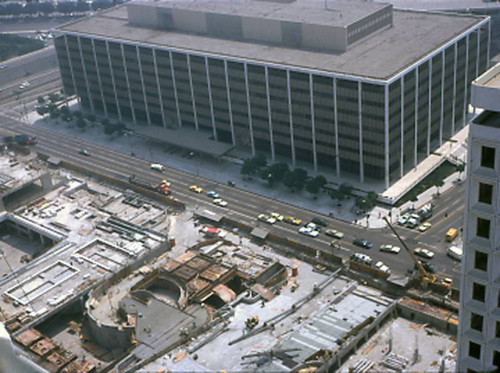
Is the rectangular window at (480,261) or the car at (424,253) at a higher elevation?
the rectangular window at (480,261)

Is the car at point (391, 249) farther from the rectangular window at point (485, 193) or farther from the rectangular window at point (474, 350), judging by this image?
the rectangular window at point (485, 193)

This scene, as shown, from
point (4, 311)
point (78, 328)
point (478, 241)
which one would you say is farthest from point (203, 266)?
point (478, 241)

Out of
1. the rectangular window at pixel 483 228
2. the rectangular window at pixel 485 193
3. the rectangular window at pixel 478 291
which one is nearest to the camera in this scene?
the rectangular window at pixel 485 193

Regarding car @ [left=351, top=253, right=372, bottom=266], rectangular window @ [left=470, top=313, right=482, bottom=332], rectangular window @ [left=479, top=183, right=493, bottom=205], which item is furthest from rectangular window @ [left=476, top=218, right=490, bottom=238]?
car @ [left=351, top=253, right=372, bottom=266]

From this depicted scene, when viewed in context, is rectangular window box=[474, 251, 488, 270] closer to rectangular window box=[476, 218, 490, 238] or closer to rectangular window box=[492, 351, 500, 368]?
rectangular window box=[476, 218, 490, 238]

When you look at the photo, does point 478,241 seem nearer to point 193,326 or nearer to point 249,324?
point 249,324

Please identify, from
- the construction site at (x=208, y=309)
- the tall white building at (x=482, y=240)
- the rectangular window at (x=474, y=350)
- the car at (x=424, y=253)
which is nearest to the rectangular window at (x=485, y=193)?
the tall white building at (x=482, y=240)

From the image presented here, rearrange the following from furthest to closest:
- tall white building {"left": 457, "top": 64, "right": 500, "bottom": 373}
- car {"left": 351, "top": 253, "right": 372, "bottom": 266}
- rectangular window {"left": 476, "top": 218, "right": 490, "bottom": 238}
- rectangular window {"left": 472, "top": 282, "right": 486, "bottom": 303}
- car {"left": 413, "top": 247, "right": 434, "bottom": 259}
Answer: car {"left": 413, "top": 247, "right": 434, "bottom": 259}, car {"left": 351, "top": 253, "right": 372, "bottom": 266}, rectangular window {"left": 472, "top": 282, "right": 486, "bottom": 303}, rectangular window {"left": 476, "top": 218, "right": 490, "bottom": 238}, tall white building {"left": 457, "top": 64, "right": 500, "bottom": 373}

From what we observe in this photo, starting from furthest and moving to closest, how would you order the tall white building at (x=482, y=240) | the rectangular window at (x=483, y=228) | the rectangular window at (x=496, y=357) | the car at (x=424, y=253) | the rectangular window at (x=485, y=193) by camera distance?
the car at (x=424, y=253), the rectangular window at (x=496, y=357), the rectangular window at (x=483, y=228), the rectangular window at (x=485, y=193), the tall white building at (x=482, y=240)
